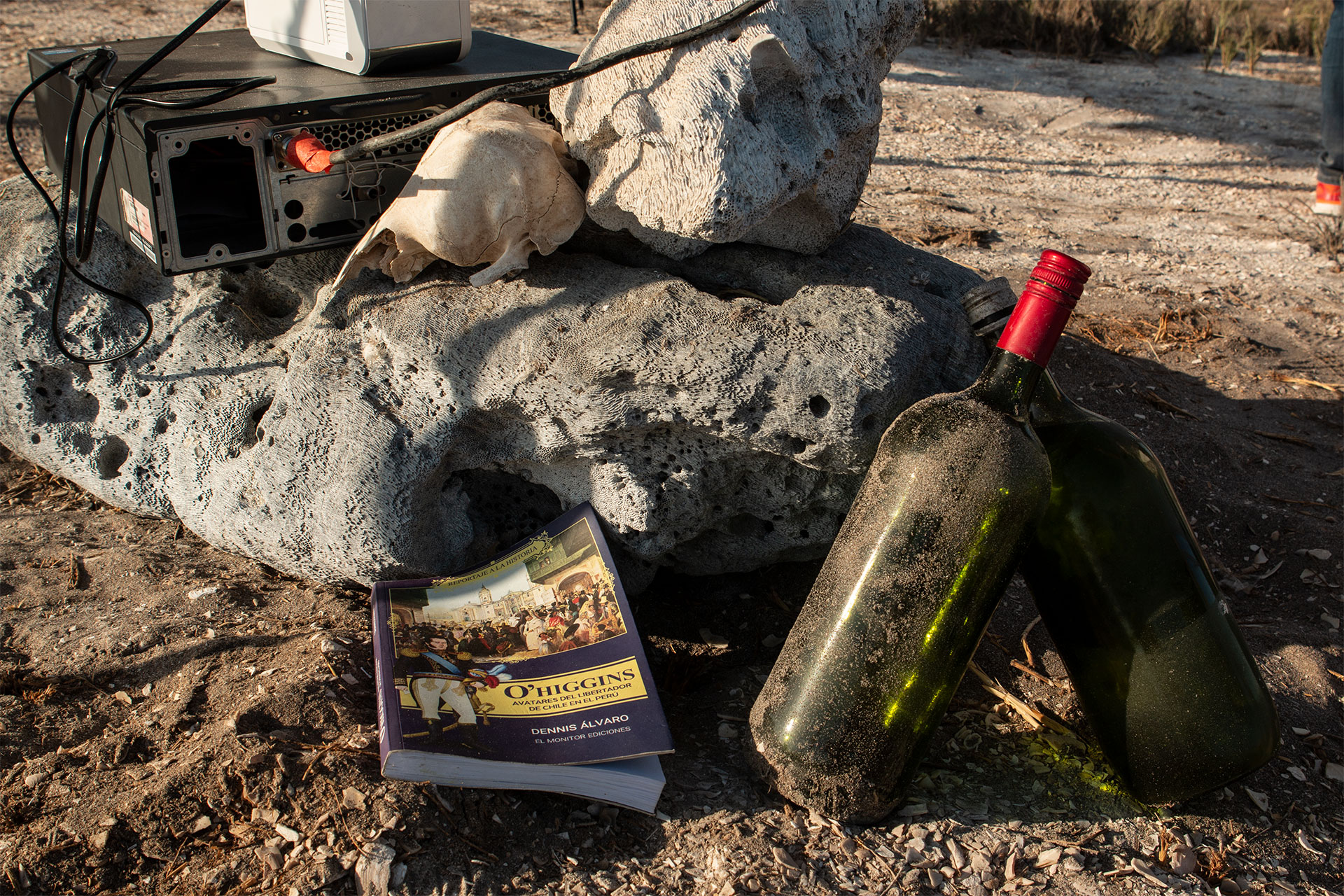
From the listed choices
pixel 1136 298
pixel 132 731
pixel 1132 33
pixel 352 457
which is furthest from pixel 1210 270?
pixel 1132 33

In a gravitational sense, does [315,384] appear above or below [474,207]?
below

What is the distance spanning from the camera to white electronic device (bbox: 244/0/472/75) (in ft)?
6.77

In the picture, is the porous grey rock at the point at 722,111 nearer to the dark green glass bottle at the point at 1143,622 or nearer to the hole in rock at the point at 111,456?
the dark green glass bottle at the point at 1143,622

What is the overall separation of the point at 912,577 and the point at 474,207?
1.06 metres

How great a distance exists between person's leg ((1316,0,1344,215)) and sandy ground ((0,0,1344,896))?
1.73 meters

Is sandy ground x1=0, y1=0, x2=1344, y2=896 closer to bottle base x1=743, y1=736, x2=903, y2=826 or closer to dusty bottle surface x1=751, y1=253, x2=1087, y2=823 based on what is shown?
bottle base x1=743, y1=736, x2=903, y2=826

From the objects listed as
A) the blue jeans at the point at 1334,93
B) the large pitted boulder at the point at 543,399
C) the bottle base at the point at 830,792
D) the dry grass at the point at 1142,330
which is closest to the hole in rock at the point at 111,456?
the large pitted boulder at the point at 543,399

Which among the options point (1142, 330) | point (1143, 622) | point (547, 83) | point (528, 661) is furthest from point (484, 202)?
point (1142, 330)

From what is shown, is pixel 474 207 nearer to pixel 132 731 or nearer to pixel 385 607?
pixel 385 607

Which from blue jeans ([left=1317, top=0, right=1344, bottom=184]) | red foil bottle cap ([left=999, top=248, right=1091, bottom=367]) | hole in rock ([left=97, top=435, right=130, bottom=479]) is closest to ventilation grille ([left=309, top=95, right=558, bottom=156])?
hole in rock ([left=97, top=435, right=130, bottom=479])

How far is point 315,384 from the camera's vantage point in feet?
6.44

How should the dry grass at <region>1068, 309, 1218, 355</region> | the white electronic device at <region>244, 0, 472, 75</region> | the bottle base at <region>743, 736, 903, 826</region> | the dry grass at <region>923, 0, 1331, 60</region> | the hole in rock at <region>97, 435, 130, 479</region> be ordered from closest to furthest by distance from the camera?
the bottle base at <region>743, 736, 903, 826</region> < the white electronic device at <region>244, 0, 472, 75</region> < the hole in rock at <region>97, 435, 130, 479</region> < the dry grass at <region>1068, 309, 1218, 355</region> < the dry grass at <region>923, 0, 1331, 60</region>

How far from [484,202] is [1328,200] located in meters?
4.84

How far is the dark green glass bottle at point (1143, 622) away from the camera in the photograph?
1562 millimetres
